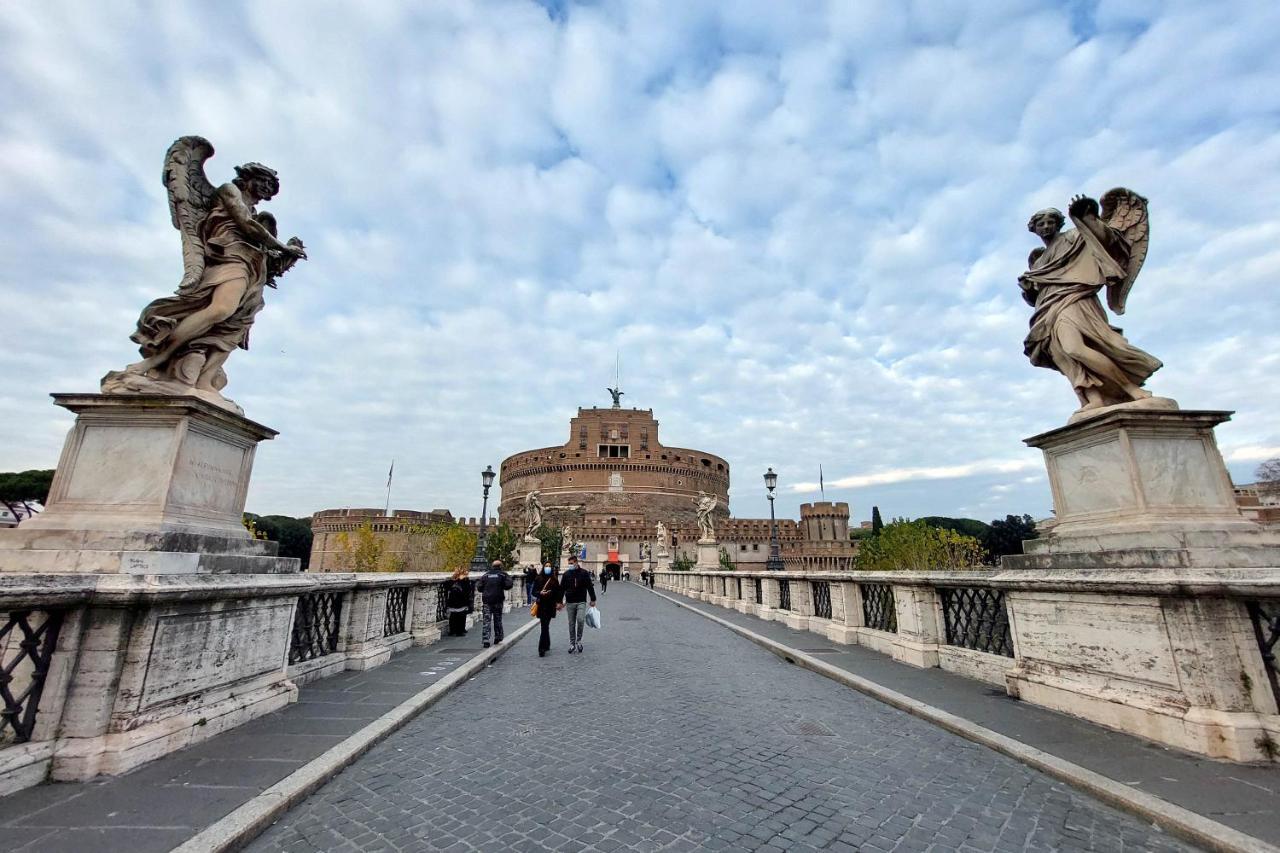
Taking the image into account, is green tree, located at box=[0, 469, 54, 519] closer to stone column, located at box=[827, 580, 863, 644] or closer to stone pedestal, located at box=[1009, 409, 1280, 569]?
stone column, located at box=[827, 580, 863, 644]

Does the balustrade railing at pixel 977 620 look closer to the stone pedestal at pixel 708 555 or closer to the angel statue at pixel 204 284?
the angel statue at pixel 204 284

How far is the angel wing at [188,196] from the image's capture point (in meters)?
4.59

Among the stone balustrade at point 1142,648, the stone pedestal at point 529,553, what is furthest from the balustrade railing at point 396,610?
the stone pedestal at point 529,553

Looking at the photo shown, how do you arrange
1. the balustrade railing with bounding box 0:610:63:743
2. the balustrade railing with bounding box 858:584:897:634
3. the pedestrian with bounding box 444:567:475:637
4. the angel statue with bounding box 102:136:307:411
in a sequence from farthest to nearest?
1. the pedestrian with bounding box 444:567:475:637
2. the balustrade railing with bounding box 858:584:897:634
3. the angel statue with bounding box 102:136:307:411
4. the balustrade railing with bounding box 0:610:63:743

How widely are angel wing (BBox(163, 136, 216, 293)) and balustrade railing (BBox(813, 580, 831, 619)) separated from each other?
10393mm

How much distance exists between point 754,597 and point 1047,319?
12479 mm

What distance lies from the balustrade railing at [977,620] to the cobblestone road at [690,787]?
1725 mm

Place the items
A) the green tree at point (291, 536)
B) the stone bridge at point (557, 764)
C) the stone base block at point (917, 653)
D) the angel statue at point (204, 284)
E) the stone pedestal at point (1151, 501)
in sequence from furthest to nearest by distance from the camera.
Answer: the green tree at point (291, 536), the stone base block at point (917, 653), the angel statue at point (204, 284), the stone pedestal at point (1151, 501), the stone bridge at point (557, 764)

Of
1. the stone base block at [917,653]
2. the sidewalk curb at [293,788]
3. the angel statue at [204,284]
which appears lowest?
the sidewalk curb at [293,788]

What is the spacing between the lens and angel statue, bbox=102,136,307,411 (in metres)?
4.33

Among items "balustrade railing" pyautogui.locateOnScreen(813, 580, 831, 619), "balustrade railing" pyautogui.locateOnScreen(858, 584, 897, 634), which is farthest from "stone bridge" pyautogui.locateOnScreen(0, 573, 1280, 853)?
"balustrade railing" pyautogui.locateOnScreen(813, 580, 831, 619)

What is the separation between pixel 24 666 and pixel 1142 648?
7308 millimetres

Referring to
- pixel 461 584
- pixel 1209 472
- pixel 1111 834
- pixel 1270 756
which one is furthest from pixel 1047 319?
pixel 461 584

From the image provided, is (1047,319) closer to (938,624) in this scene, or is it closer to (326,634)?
(938,624)
